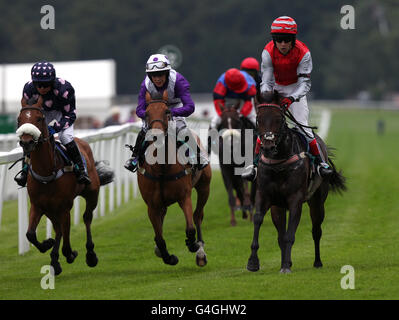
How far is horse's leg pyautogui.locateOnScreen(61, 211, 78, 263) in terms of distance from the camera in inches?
369

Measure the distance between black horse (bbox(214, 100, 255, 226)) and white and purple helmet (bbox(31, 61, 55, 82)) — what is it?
4862 millimetres

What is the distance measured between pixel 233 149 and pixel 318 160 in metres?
4.62

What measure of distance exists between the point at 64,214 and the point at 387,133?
42.0m

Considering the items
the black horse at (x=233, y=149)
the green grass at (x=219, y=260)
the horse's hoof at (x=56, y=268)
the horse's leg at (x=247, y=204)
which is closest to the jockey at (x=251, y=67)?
the black horse at (x=233, y=149)

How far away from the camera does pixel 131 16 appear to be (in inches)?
3720

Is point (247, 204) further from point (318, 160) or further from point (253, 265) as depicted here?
point (253, 265)

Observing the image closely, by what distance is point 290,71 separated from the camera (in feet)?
30.2

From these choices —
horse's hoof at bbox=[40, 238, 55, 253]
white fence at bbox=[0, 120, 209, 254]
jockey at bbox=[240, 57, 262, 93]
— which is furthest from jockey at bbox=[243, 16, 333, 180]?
jockey at bbox=[240, 57, 262, 93]

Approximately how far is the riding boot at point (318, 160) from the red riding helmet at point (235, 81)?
455 cm

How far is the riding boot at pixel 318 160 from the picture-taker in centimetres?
920

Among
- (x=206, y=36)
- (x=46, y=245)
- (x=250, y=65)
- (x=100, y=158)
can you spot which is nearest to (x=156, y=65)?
(x=46, y=245)

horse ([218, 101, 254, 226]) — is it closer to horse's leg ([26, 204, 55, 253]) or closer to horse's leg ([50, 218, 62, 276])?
horse's leg ([50, 218, 62, 276])

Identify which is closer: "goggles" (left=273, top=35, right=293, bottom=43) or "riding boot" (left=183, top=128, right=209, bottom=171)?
"goggles" (left=273, top=35, right=293, bottom=43)

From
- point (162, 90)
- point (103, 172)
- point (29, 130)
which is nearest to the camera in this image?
point (29, 130)
